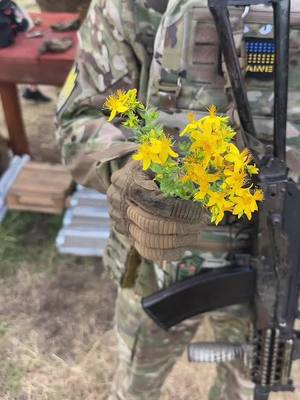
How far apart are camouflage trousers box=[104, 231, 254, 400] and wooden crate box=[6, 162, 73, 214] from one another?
144 centimetres

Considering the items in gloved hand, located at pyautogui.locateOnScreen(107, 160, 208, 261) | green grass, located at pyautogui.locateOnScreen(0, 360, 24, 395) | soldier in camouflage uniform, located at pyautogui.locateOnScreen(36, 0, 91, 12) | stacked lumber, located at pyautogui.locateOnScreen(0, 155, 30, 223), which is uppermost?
gloved hand, located at pyautogui.locateOnScreen(107, 160, 208, 261)

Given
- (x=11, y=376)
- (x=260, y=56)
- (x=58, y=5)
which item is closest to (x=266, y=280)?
(x=260, y=56)

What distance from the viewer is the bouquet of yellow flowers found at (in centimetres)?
72

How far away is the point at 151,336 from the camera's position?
1494 mm

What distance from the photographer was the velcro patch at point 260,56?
113cm

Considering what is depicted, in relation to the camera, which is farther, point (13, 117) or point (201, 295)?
point (13, 117)

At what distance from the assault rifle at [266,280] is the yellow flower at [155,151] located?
0.36m

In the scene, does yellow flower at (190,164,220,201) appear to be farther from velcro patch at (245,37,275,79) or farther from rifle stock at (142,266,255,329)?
rifle stock at (142,266,255,329)

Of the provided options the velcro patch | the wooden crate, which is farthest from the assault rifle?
the wooden crate

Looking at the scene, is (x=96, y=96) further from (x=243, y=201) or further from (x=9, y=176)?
(x=9, y=176)

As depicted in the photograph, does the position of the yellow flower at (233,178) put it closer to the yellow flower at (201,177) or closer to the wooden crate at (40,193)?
the yellow flower at (201,177)

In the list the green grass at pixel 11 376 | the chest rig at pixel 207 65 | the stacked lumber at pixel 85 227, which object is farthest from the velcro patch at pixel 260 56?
the stacked lumber at pixel 85 227

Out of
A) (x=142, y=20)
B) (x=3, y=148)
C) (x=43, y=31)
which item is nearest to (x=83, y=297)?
(x=3, y=148)

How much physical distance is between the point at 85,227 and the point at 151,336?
1421 millimetres
